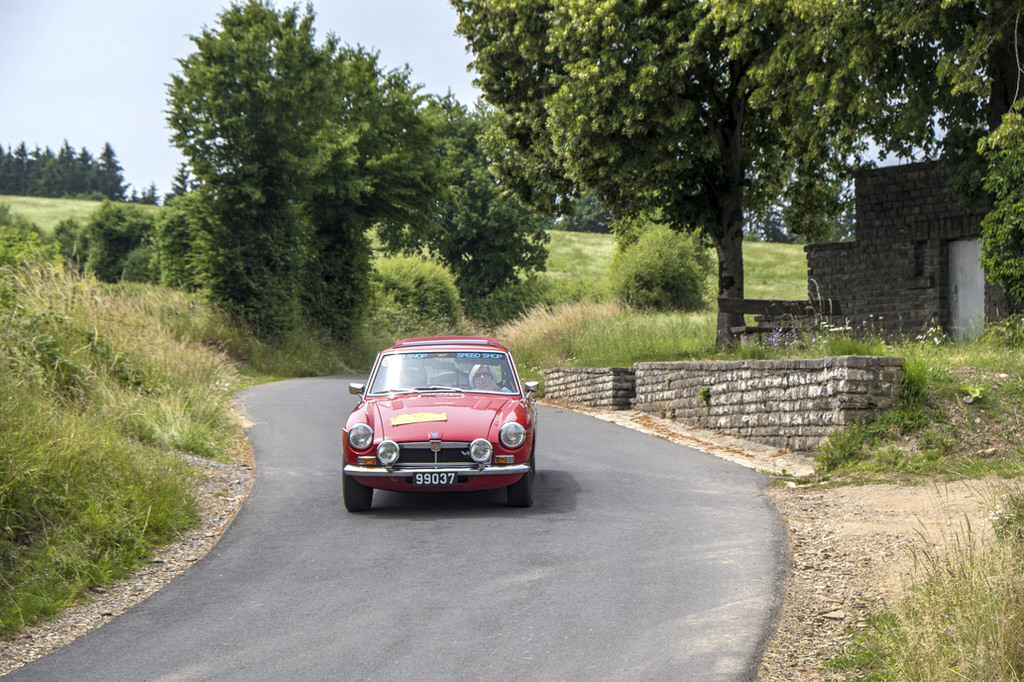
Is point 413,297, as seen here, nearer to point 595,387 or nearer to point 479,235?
point 479,235

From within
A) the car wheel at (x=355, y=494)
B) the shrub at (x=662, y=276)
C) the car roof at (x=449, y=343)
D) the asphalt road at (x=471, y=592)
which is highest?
the shrub at (x=662, y=276)

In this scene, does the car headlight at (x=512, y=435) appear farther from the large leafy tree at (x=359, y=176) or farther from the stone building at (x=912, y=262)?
the large leafy tree at (x=359, y=176)

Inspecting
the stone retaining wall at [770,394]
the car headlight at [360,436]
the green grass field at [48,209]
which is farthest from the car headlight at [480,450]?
the green grass field at [48,209]

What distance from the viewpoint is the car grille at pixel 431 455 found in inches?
360

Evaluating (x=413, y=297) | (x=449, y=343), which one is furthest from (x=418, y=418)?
(x=413, y=297)

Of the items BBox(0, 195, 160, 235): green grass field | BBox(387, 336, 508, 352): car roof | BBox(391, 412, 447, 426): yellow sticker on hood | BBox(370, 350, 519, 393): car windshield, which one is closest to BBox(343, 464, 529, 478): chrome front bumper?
BBox(391, 412, 447, 426): yellow sticker on hood

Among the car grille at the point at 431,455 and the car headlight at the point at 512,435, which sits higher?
the car headlight at the point at 512,435

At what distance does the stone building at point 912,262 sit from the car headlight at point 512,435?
46.3ft

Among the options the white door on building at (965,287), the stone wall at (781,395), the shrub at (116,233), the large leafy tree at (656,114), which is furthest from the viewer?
the shrub at (116,233)

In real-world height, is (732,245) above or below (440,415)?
above

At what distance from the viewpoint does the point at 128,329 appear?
15.1 meters

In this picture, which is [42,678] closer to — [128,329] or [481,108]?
[128,329]

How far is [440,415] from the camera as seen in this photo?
31.1ft

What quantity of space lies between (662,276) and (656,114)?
25458 mm
